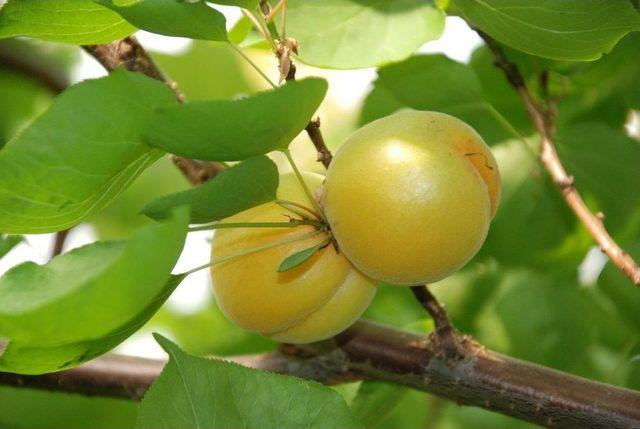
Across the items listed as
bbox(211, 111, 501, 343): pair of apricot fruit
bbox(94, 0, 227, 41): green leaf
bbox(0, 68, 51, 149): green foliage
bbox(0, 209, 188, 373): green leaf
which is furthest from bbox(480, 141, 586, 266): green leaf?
bbox(0, 68, 51, 149): green foliage

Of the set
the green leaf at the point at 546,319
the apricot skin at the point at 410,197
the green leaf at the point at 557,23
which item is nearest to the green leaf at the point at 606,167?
the green leaf at the point at 546,319

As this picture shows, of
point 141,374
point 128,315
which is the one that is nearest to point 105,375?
point 141,374

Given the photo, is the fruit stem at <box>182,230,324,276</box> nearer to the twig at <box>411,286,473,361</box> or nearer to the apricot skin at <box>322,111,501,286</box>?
the apricot skin at <box>322,111,501,286</box>

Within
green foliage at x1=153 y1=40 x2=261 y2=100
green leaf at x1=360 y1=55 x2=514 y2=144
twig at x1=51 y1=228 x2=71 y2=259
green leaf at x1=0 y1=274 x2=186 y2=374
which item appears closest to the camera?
green leaf at x1=0 y1=274 x2=186 y2=374

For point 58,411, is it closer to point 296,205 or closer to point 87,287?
point 296,205

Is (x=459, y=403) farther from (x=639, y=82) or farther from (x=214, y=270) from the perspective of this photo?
(x=639, y=82)

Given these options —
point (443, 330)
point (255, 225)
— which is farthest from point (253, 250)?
point (443, 330)
